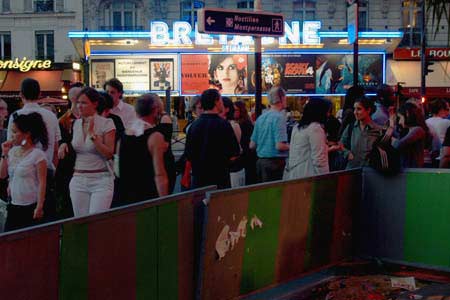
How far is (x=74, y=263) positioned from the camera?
13.1 ft

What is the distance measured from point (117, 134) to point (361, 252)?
2873mm

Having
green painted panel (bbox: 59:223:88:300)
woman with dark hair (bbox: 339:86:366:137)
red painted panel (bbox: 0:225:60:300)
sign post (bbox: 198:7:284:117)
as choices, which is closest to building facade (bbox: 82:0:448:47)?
sign post (bbox: 198:7:284:117)

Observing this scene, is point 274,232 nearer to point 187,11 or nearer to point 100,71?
point 100,71

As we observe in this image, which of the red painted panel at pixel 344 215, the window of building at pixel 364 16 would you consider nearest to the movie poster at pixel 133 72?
the red painted panel at pixel 344 215

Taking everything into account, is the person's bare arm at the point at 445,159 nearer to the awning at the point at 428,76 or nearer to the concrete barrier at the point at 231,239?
the concrete barrier at the point at 231,239

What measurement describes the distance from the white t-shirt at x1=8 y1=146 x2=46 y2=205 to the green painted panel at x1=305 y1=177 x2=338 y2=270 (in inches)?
100

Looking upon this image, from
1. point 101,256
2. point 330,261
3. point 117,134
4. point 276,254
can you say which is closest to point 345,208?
point 330,261

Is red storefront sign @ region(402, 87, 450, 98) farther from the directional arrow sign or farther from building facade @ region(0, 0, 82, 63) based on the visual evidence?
the directional arrow sign

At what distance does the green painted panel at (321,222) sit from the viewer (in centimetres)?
661

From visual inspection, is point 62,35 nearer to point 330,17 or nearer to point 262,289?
point 330,17

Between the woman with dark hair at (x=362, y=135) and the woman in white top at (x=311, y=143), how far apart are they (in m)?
0.52

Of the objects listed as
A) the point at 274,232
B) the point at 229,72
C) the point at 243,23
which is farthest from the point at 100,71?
the point at 274,232

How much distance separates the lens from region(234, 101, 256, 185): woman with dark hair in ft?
30.0

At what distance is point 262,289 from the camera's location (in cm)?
597
